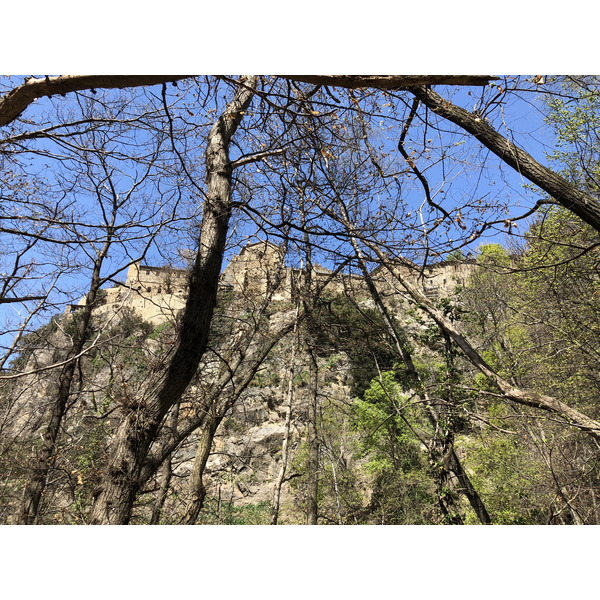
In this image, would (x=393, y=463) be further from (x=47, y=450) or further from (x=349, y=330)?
(x=47, y=450)

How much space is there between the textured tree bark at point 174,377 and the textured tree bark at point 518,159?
1024mm

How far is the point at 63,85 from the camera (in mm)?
1482

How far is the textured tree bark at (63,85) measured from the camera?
1423 mm

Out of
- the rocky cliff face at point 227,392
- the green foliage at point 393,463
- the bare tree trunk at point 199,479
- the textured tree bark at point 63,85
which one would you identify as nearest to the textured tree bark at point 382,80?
the textured tree bark at point 63,85

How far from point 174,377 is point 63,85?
1.20 meters

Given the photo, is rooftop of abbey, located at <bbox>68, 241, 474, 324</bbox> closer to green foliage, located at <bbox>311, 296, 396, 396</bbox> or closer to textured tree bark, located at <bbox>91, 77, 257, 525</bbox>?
green foliage, located at <bbox>311, 296, 396, 396</bbox>

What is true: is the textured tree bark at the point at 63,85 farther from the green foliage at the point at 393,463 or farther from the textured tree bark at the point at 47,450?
the green foliage at the point at 393,463

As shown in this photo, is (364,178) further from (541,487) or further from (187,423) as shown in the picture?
(541,487)

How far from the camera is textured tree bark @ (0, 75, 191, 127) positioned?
56.0 inches

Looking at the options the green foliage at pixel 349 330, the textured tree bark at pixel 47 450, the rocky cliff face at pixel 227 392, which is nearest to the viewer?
the rocky cliff face at pixel 227 392

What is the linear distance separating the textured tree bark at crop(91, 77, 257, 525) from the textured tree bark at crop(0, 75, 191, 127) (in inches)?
14.7
